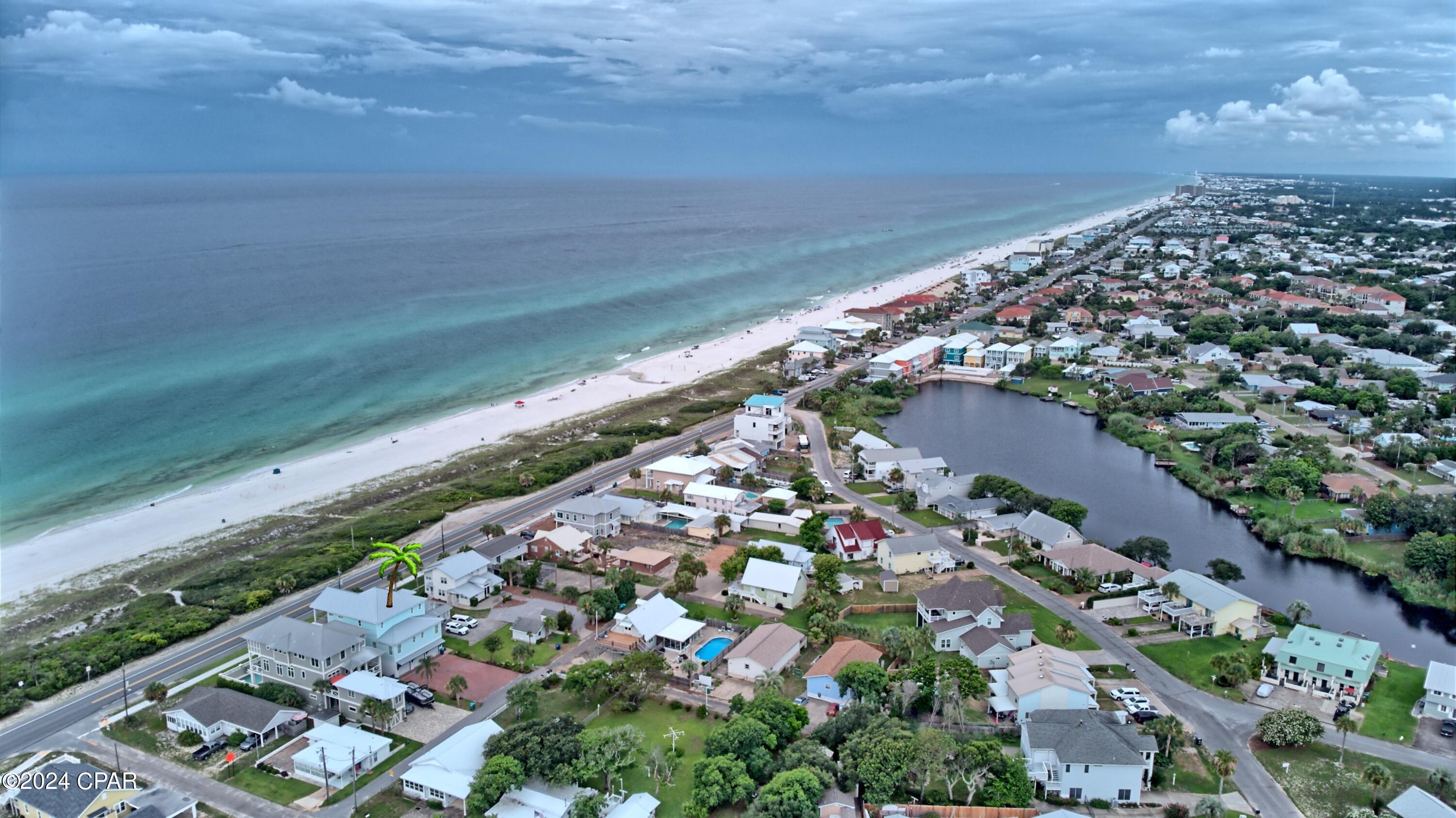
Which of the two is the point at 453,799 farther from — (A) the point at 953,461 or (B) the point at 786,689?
(A) the point at 953,461

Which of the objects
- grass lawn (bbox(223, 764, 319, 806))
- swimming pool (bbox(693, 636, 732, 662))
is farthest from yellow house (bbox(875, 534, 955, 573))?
grass lawn (bbox(223, 764, 319, 806))

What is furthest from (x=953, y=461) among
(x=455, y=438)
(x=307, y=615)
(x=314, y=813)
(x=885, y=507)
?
(x=314, y=813)

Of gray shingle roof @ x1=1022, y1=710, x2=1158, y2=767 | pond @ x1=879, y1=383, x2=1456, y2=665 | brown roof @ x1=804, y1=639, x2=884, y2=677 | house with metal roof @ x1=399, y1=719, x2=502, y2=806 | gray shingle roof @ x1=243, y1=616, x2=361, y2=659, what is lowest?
pond @ x1=879, y1=383, x2=1456, y2=665

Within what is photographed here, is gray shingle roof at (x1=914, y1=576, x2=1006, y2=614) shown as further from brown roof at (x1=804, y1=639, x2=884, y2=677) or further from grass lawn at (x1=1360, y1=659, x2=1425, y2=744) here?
grass lawn at (x1=1360, y1=659, x2=1425, y2=744)

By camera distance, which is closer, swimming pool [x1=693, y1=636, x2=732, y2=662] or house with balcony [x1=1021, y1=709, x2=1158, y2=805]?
house with balcony [x1=1021, y1=709, x2=1158, y2=805]

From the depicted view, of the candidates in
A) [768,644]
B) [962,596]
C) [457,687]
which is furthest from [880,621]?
[457,687]

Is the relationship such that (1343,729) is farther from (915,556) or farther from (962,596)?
(915,556)

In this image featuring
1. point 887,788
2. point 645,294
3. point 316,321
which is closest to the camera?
point 887,788
